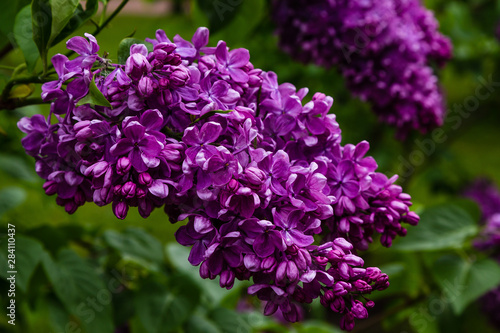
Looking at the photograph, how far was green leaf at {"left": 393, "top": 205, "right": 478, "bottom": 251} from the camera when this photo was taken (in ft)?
4.39

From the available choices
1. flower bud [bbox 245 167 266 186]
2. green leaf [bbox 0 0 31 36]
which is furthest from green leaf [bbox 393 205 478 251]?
green leaf [bbox 0 0 31 36]

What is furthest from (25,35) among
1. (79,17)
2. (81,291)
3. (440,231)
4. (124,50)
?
(440,231)

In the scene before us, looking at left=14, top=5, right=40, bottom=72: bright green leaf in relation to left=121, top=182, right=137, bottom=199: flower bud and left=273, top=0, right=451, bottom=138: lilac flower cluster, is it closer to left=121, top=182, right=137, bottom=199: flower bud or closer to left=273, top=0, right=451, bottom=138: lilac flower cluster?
left=121, top=182, right=137, bottom=199: flower bud

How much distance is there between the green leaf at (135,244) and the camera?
1.28m

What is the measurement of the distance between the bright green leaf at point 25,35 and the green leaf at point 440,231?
2.93ft

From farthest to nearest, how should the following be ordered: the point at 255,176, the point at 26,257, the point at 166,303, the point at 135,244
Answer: the point at 135,244 → the point at 166,303 → the point at 26,257 → the point at 255,176

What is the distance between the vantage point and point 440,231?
4.57 feet

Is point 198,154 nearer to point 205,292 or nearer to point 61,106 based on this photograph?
point 61,106

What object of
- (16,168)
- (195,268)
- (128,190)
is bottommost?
(16,168)

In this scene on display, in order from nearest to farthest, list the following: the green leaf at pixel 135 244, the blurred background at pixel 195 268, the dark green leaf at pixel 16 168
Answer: the blurred background at pixel 195 268, the green leaf at pixel 135 244, the dark green leaf at pixel 16 168

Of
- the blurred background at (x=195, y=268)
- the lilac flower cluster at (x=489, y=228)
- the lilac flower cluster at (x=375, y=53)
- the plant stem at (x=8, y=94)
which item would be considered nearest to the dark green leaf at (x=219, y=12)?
the blurred background at (x=195, y=268)

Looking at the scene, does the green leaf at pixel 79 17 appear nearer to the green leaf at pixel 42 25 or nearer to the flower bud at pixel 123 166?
the green leaf at pixel 42 25

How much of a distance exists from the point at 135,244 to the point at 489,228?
0.93 m

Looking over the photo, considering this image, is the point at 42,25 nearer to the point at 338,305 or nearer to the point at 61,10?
the point at 61,10
